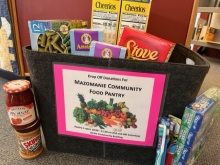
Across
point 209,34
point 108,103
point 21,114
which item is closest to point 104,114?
point 108,103

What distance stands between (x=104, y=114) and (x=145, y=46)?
244 millimetres

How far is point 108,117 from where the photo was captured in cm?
56

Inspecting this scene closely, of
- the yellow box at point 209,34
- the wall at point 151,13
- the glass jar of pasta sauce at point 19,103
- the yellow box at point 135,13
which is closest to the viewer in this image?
the glass jar of pasta sauce at point 19,103

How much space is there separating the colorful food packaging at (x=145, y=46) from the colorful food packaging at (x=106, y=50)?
0.04 meters

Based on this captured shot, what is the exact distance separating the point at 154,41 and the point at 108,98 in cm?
22

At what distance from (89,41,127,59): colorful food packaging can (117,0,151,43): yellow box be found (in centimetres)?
23

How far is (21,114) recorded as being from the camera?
22.8 inches

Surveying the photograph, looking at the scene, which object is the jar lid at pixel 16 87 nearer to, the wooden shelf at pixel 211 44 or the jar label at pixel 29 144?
the jar label at pixel 29 144

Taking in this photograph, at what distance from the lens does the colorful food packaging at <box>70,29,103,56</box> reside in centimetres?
55

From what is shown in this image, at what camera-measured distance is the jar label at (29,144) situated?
0.62 m

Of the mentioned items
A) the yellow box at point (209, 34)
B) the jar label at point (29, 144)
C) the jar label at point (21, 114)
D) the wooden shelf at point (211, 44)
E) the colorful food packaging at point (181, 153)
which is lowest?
the jar label at point (29, 144)

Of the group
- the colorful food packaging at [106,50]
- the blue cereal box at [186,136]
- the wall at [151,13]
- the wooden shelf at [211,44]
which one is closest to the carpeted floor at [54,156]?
the blue cereal box at [186,136]

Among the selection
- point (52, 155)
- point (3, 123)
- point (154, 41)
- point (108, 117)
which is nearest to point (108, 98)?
point (108, 117)

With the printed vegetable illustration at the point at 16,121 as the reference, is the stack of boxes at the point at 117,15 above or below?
above
